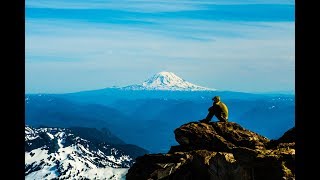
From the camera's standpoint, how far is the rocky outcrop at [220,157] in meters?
37.5

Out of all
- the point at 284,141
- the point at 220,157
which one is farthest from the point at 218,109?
the point at 284,141

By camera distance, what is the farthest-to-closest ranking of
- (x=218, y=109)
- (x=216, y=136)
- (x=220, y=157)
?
1. (x=216, y=136)
2. (x=218, y=109)
3. (x=220, y=157)

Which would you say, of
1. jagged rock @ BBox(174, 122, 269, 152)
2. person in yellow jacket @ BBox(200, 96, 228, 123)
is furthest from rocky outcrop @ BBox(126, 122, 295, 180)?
person in yellow jacket @ BBox(200, 96, 228, 123)

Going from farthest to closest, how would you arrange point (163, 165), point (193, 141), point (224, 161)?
point (193, 141) → point (163, 165) → point (224, 161)

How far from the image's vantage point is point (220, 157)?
41969mm

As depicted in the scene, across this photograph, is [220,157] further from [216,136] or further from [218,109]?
[218,109]

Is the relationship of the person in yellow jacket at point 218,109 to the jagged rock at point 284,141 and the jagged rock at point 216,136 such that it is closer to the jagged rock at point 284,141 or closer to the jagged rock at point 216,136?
the jagged rock at point 216,136

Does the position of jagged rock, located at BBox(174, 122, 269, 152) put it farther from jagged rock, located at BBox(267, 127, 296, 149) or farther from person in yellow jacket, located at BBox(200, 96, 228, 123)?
jagged rock, located at BBox(267, 127, 296, 149)

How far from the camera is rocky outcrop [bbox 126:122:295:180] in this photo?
37.5m
